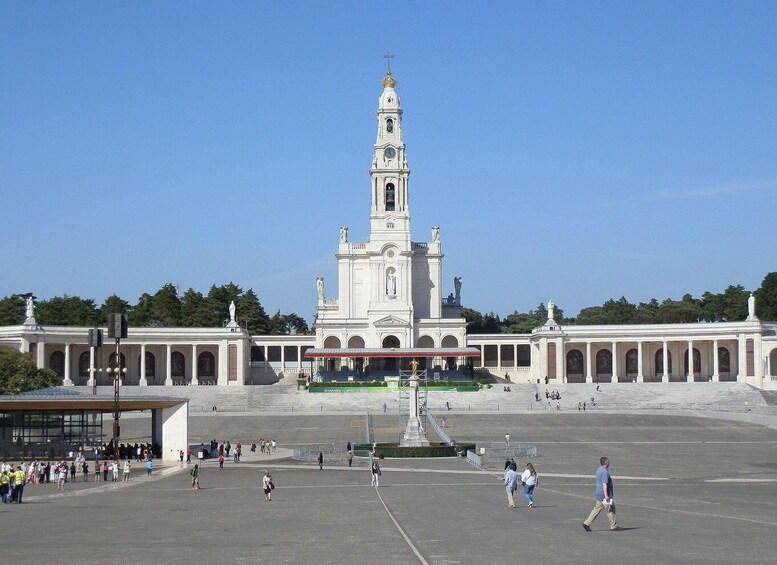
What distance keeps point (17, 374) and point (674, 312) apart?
101 meters

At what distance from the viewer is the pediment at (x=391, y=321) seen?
116 m

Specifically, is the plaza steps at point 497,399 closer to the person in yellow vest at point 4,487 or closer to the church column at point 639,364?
the church column at point 639,364

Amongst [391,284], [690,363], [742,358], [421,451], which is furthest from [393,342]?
[421,451]

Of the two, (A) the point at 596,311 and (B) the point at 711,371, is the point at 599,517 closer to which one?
(B) the point at 711,371

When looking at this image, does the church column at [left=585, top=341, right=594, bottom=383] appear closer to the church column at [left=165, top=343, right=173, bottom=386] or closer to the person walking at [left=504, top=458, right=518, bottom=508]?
the church column at [left=165, top=343, right=173, bottom=386]

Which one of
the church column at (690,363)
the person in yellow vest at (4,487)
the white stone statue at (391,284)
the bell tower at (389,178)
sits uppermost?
the bell tower at (389,178)

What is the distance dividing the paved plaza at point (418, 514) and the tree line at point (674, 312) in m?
83.5

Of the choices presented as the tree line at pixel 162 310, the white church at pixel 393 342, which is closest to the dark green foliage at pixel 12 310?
the tree line at pixel 162 310

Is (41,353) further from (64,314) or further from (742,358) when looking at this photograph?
(742,358)

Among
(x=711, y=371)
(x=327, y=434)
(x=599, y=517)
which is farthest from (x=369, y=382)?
(x=599, y=517)

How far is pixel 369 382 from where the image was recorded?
334 ft

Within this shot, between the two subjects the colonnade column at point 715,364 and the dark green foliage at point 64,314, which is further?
the dark green foliage at point 64,314

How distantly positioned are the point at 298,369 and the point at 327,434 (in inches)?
1919

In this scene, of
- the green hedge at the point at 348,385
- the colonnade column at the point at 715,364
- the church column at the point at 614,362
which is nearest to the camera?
the green hedge at the point at 348,385
